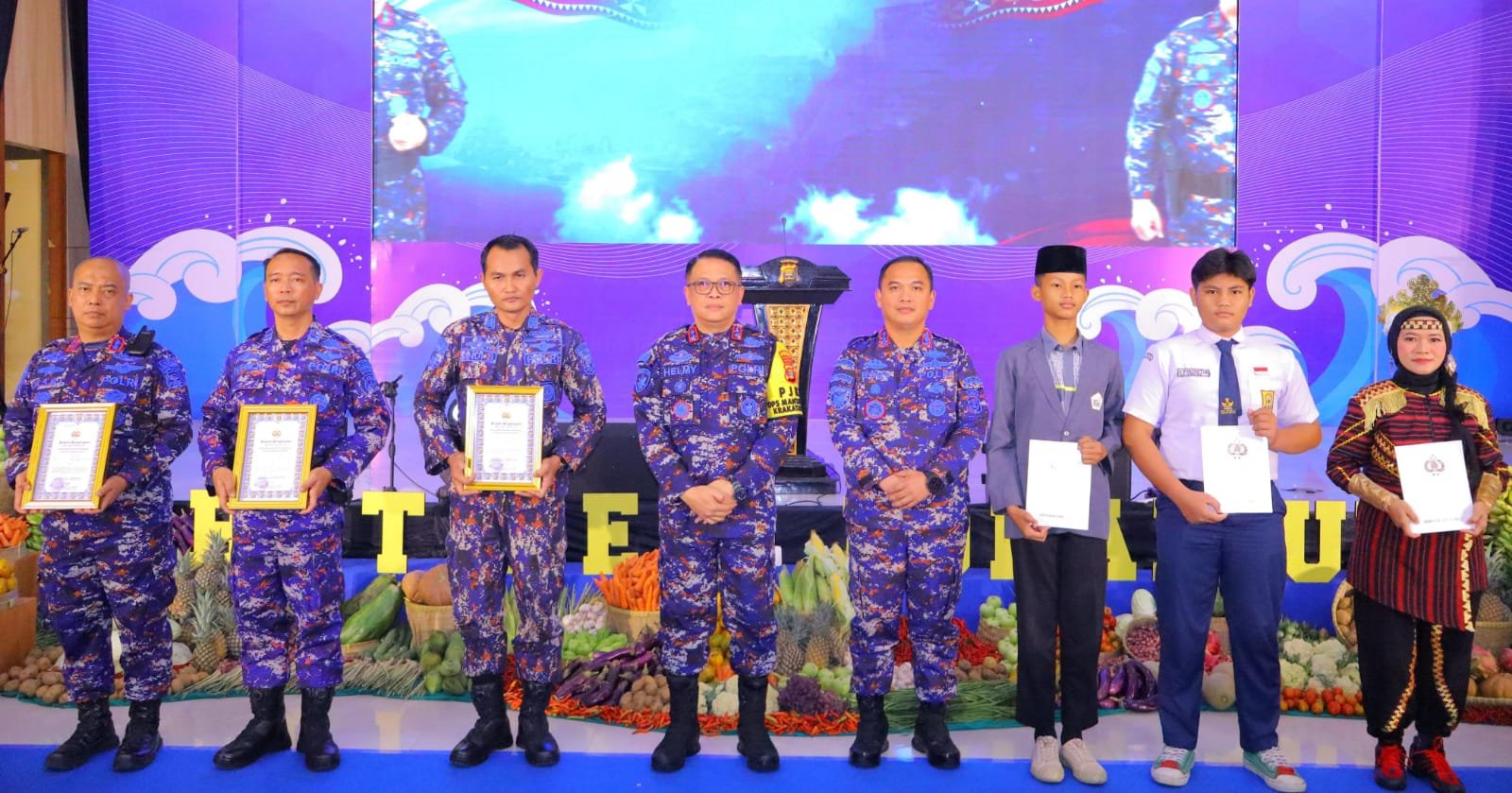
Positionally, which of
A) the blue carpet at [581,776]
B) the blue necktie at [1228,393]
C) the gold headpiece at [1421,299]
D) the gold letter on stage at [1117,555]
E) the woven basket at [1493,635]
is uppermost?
the gold headpiece at [1421,299]

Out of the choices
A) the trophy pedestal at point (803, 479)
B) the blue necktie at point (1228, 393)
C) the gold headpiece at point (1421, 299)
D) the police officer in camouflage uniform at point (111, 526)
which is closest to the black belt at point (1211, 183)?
the gold headpiece at point (1421, 299)

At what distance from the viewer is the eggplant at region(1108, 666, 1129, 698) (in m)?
4.00

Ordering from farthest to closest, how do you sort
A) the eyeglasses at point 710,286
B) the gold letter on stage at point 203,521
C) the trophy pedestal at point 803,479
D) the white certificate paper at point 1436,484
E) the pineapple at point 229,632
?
the trophy pedestal at point 803,479 → the gold letter on stage at point 203,521 → the pineapple at point 229,632 → the eyeglasses at point 710,286 → the white certificate paper at point 1436,484

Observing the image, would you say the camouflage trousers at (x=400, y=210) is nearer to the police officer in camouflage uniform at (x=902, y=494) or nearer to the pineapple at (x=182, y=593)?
the pineapple at (x=182, y=593)

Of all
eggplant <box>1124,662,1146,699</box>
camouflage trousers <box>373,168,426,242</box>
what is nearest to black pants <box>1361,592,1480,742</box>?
eggplant <box>1124,662,1146,699</box>

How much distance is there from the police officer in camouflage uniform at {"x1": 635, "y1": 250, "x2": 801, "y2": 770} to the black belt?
4.67m

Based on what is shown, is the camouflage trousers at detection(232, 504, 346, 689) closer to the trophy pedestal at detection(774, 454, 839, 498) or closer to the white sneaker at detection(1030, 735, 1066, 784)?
the white sneaker at detection(1030, 735, 1066, 784)

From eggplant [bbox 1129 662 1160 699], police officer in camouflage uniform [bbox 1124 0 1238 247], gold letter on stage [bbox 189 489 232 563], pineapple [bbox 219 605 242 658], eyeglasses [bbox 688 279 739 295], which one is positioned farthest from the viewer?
police officer in camouflage uniform [bbox 1124 0 1238 247]

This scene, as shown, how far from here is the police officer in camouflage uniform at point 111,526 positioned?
3264 millimetres

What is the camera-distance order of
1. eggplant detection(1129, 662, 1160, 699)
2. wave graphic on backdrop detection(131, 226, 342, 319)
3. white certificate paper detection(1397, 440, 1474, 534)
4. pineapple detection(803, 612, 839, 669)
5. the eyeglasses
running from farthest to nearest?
wave graphic on backdrop detection(131, 226, 342, 319) < pineapple detection(803, 612, 839, 669) < eggplant detection(1129, 662, 1160, 699) < the eyeglasses < white certificate paper detection(1397, 440, 1474, 534)

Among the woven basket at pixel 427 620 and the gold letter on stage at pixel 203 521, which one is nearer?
the woven basket at pixel 427 620

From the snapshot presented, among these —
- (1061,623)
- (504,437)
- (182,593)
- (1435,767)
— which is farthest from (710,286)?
(182,593)

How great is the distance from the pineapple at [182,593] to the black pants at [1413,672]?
4.66 meters

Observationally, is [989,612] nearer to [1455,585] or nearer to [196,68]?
[1455,585]
